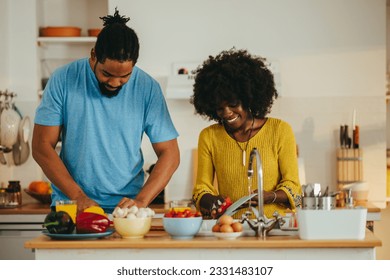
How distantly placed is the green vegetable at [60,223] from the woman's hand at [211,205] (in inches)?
23.9

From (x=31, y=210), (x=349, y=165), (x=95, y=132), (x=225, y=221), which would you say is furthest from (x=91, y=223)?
(x=349, y=165)

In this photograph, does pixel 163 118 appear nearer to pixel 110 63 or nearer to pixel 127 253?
pixel 110 63

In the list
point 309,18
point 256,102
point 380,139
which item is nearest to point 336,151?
point 380,139

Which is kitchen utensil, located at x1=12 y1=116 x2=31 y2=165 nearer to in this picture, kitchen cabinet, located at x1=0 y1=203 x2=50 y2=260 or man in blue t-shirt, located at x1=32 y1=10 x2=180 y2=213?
kitchen cabinet, located at x1=0 y1=203 x2=50 y2=260

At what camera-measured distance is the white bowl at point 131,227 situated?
2.46m

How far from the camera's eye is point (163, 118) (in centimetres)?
304

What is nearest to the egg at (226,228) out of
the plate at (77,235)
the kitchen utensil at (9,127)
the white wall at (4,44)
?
the plate at (77,235)

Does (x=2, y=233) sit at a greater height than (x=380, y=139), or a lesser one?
lesser

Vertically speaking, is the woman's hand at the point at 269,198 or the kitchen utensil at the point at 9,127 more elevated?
the kitchen utensil at the point at 9,127

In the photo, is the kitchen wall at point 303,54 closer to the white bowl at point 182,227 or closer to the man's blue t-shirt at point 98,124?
the man's blue t-shirt at point 98,124

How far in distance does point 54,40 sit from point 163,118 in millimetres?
2091

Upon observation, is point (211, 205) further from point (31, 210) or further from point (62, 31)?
point (62, 31)
